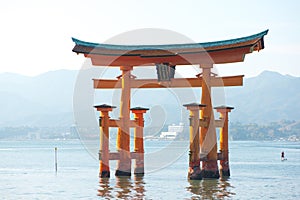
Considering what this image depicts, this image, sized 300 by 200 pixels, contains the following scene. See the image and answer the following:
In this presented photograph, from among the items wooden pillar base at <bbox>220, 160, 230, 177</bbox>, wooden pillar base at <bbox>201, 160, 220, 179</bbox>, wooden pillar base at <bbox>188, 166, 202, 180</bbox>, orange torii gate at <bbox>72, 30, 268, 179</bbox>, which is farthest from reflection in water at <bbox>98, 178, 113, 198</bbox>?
wooden pillar base at <bbox>220, 160, 230, 177</bbox>

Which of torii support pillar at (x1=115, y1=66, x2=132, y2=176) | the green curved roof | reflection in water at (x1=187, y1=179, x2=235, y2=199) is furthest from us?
torii support pillar at (x1=115, y1=66, x2=132, y2=176)

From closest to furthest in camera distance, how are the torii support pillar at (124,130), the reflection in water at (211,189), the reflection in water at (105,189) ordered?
the reflection in water at (211,189) → the reflection in water at (105,189) → the torii support pillar at (124,130)

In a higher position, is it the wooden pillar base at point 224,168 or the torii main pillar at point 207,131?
the torii main pillar at point 207,131

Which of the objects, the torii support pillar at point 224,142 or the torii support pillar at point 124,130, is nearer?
the torii support pillar at point 124,130

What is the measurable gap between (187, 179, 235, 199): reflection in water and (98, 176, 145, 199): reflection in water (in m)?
2.65

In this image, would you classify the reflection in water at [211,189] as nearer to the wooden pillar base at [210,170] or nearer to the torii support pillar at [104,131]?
the wooden pillar base at [210,170]

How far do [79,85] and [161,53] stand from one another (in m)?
4.80

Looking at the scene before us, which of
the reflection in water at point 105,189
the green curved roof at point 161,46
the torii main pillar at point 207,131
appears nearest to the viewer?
the reflection in water at point 105,189

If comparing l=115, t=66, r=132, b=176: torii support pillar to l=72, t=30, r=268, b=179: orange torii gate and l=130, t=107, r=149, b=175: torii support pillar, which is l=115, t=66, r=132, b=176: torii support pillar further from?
l=130, t=107, r=149, b=175: torii support pillar

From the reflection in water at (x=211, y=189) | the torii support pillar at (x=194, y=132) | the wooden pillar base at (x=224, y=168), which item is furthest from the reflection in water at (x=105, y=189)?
the wooden pillar base at (x=224, y=168)

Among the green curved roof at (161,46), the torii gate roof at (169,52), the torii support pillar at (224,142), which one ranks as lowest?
the torii support pillar at (224,142)

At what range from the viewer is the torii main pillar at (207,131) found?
32.0m

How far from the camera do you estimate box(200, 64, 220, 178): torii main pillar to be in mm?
31969

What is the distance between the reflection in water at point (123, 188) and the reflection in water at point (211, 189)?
8.68 ft
